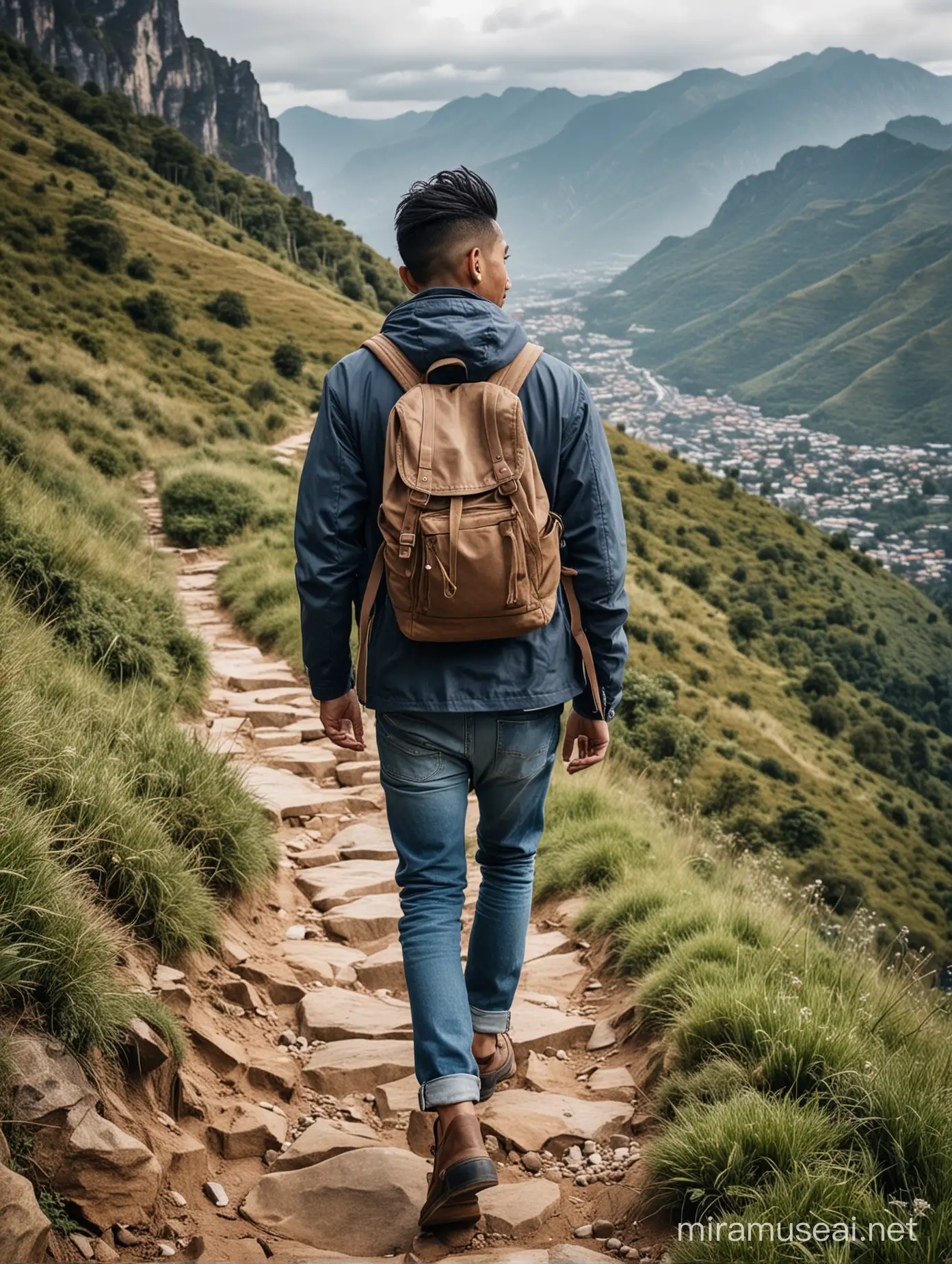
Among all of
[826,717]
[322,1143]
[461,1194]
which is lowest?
[826,717]

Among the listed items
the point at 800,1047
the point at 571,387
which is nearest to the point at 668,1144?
the point at 800,1047

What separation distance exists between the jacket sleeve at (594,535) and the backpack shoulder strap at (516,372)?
16 cm

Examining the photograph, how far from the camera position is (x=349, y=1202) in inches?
98.7

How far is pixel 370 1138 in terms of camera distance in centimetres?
289

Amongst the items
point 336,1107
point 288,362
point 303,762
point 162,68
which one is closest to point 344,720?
point 336,1107

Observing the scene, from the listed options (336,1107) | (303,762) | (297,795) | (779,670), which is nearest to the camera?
(336,1107)

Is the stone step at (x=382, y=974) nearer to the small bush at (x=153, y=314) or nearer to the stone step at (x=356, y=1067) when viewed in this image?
the stone step at (x=356, y=1067)

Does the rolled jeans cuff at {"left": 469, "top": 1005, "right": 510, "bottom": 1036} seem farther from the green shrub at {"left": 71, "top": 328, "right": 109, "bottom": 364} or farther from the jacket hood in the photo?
the green shrub at {"left": 71, "top": 328, "right": 109, "bottom": 364}

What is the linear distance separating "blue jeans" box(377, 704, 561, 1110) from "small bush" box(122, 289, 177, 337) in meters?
31.9

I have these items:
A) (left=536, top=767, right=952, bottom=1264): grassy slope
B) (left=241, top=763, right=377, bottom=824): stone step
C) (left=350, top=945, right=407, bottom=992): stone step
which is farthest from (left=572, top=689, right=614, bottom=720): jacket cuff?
(left=241, top=763, right=377, bottom=824): stone step

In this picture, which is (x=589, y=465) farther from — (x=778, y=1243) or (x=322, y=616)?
(x=778, y=1243)

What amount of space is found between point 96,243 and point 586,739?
38.5m

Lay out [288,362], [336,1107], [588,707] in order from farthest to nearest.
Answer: [288,362] → [336,1107] → [588,707]

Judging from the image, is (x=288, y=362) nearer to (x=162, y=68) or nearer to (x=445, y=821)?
(x=445, y=821)
